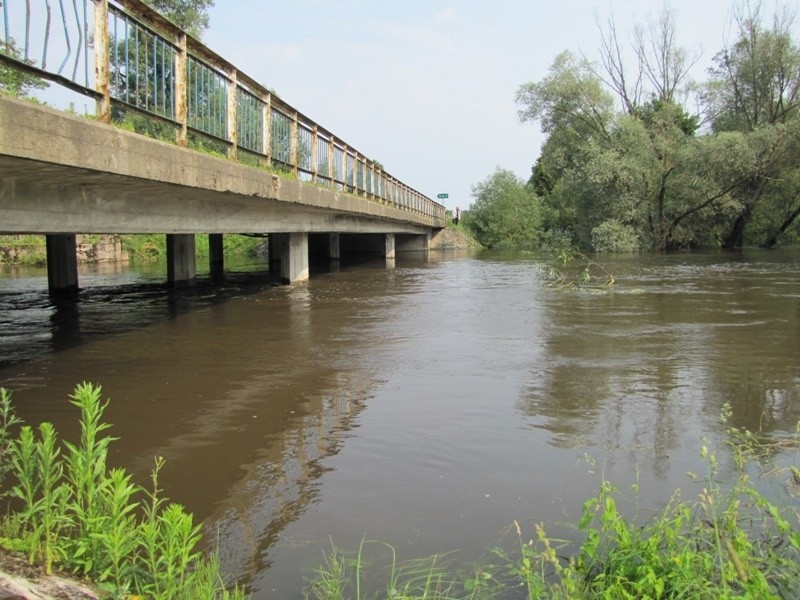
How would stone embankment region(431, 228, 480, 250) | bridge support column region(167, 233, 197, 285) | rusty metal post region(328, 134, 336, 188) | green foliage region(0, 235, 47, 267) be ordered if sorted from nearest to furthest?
rusty metal post region(328, 134, 336, 188)
bridge support column region(167, 233, 197, 285)
green foliage region(0, 235, 47, 267)
stone embankment region(431, 228, 480, 250)

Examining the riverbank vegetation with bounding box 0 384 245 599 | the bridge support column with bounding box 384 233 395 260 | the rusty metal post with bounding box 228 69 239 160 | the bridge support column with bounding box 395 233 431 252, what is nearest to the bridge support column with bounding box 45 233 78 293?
the rusty metal post with bounding box 228 69 239 160

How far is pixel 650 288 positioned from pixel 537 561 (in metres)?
14.4

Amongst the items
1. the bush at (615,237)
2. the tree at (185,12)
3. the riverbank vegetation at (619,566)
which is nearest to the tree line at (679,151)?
the bush at (615,237)

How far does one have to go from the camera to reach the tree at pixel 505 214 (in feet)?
177

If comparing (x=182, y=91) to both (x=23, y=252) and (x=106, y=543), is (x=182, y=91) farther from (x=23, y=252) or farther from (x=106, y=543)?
(x=23, y=252)

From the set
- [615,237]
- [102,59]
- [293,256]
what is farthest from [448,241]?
[102,59]

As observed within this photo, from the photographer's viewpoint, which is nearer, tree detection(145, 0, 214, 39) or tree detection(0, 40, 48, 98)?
tree detection(0, 40, 48, 98)

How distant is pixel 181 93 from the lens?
862cm

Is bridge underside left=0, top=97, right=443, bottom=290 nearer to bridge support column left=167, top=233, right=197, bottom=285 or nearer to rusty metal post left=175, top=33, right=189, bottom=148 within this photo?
rusty metal post left=175, top=33, right=189, bottom=148

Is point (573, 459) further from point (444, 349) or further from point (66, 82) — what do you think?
point (66, 82)

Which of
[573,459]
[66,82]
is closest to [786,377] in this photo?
[573,459]

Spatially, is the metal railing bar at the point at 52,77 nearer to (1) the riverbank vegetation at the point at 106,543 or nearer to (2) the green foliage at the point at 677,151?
(1) the riverbank vegetation at the point at 106,543

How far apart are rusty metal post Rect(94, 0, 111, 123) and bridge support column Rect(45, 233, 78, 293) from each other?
1072cm

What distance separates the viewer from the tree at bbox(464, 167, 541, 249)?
5394 cm
